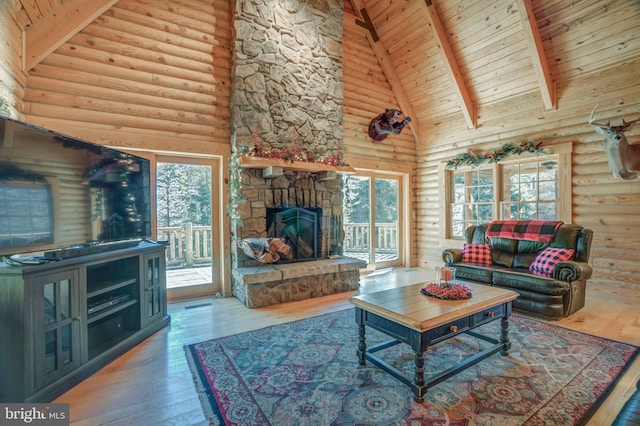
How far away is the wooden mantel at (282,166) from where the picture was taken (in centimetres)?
388

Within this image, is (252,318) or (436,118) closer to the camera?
(252,318)

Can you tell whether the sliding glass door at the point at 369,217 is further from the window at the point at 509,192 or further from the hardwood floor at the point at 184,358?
the hardwood floor at the point at 184,358

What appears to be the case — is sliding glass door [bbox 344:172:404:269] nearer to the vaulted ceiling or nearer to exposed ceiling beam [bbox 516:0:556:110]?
the vaulted ceiling

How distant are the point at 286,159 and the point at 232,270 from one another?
1740mm

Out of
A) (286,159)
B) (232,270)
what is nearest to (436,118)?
(286,159)

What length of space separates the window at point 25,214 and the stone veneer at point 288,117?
2004 mm

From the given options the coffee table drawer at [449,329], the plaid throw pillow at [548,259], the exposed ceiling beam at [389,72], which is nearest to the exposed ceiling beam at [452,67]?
the exposed ceiling beam at [389,72]

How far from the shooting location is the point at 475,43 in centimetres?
486

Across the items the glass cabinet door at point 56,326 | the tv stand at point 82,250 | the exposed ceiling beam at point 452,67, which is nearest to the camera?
the glass cabinet door at point 56,326

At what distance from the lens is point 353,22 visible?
18.2 feet

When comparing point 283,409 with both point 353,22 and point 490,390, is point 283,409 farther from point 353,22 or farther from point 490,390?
point 353,22

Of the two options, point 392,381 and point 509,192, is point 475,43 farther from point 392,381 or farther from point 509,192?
point 392,381

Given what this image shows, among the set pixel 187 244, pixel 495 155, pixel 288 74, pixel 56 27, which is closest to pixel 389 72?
pixel 288 74

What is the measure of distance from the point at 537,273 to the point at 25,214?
4704 mm
